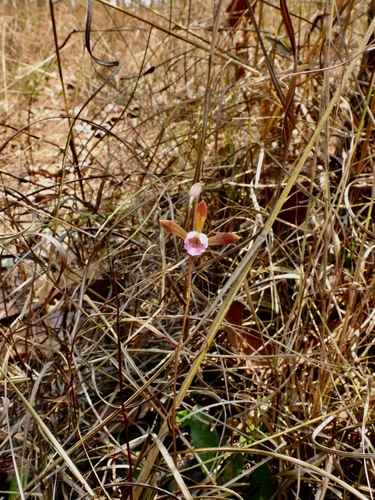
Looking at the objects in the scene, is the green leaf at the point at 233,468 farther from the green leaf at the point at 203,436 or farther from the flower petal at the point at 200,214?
the flower petal at the point at 200,214

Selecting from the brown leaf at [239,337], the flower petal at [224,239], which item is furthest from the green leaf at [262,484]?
the flower petal at [224,239]

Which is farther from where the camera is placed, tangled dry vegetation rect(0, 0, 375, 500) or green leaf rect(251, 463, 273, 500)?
green leaf rect(251, 463, 273, 500)

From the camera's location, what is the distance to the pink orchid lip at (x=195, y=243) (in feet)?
2.01

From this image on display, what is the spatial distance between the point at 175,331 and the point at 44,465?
0.42 m

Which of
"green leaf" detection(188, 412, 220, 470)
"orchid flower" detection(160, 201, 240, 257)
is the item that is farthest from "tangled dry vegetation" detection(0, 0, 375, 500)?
"orchid flower" detection(160, 201, 240, 257)

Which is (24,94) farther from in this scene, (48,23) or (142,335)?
(142,335)

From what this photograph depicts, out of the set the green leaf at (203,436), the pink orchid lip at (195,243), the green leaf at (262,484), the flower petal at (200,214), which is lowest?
the green leaf at (262,484)

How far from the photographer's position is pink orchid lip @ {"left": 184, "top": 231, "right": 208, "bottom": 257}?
61 cm

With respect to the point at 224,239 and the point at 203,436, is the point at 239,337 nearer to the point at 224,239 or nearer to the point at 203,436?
the point at 203,436

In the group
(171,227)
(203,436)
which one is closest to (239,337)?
(203,436)

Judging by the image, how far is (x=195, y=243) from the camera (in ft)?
2.04

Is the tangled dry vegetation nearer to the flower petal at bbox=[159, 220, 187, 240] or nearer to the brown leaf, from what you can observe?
the brown leaf

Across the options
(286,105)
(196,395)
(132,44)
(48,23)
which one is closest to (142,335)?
(196,395)

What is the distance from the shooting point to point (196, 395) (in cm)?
116
